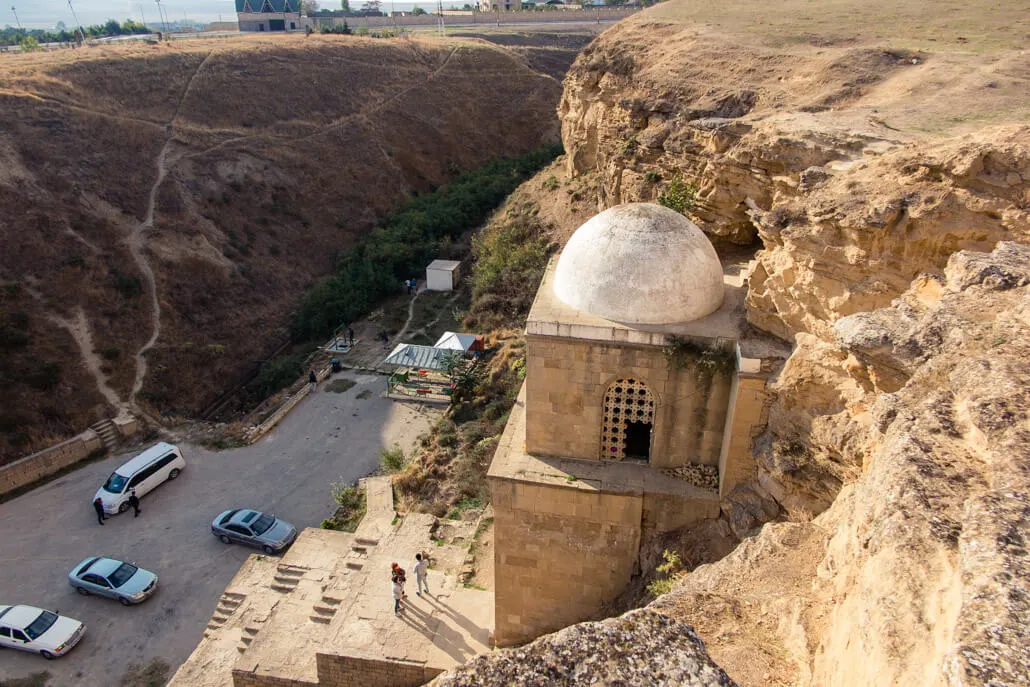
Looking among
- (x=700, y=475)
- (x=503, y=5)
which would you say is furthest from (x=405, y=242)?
(x=503, y=5)

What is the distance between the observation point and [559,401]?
10.6 meters

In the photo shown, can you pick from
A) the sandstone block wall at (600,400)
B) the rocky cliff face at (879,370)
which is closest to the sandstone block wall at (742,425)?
the rocky cliff face at (879,370)

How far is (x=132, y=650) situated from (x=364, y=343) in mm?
14433

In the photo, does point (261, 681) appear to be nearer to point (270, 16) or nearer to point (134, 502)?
point (134, 502)

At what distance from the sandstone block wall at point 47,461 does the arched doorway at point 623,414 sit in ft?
55.3

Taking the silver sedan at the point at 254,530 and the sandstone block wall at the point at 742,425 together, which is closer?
the sandstone block wall at the point at 742,425

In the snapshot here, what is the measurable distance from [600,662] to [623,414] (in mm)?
6650

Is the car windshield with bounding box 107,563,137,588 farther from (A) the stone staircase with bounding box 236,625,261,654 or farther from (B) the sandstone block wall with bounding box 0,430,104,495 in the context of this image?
(B) the sandstone block wall with bounding box 0,430,104,495

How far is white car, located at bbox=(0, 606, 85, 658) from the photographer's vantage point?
495 inches

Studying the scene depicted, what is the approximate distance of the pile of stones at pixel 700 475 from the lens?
412 inches

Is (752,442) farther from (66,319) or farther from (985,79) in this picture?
(66,319)

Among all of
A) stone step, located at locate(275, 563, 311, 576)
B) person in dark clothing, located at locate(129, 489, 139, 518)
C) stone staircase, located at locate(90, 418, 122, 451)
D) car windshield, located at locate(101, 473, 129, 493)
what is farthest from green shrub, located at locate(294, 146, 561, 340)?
stone step, located at locate(275, 563, 311, 576)

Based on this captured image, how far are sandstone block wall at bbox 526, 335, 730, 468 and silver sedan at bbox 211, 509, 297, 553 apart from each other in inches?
318

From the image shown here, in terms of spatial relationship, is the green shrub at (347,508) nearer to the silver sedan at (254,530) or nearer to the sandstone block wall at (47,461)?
the silver sedan at (254,530)
